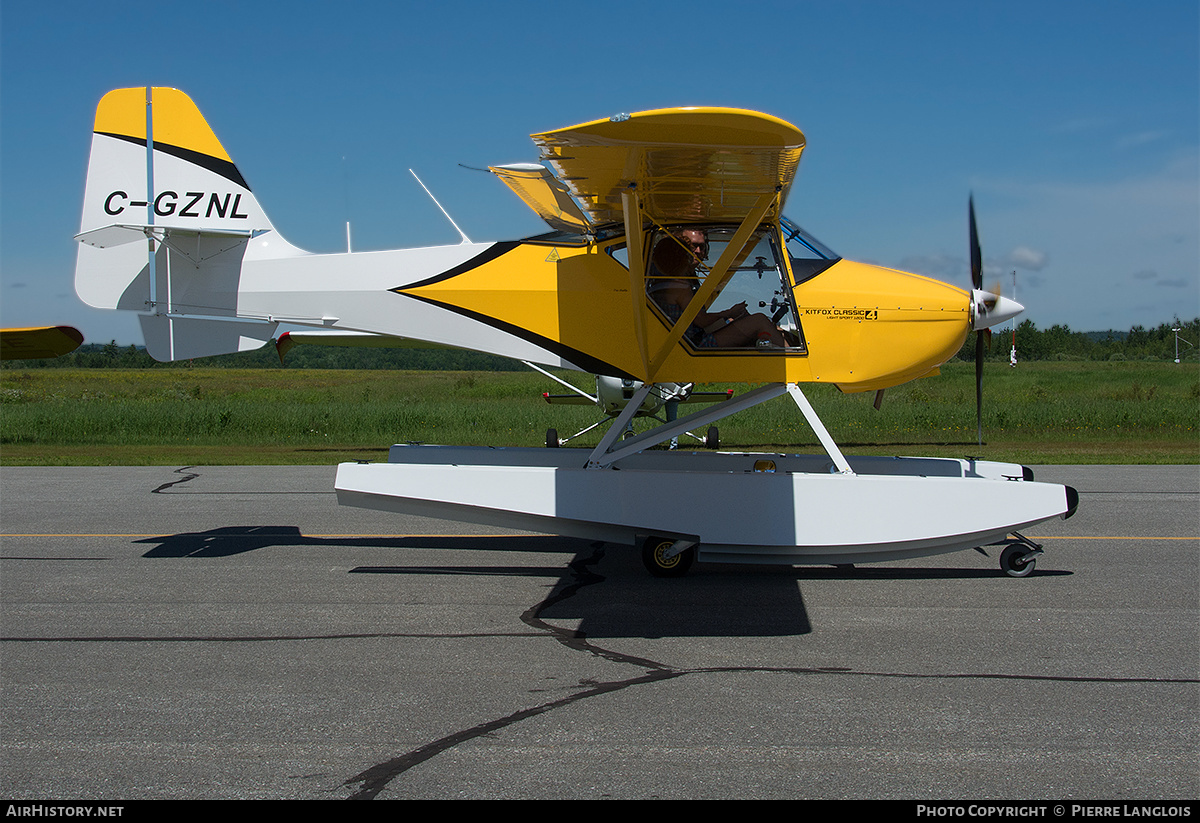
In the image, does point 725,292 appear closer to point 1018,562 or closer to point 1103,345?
point 1018,562

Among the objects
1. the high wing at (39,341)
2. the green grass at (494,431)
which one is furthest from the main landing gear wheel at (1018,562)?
the high wing at (39,341)

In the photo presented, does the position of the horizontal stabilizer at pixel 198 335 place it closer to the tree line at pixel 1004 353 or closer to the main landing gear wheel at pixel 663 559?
the main landing gear wheel at pixel 663 559

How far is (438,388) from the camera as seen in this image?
43.8m

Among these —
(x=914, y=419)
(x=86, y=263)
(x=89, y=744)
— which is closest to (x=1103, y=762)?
(x=89, y=744)

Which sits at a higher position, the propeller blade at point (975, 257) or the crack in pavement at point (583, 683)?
the propeller blade at point (975, 257)

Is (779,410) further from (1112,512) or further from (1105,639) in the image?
(1105,639)

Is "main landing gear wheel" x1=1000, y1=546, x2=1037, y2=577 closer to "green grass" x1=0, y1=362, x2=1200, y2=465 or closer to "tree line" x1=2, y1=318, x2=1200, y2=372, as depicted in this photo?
"green grass" x1=0, y1=362, x2=1200, y2=465

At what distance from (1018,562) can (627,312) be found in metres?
3.63

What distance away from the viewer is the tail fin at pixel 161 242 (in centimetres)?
776

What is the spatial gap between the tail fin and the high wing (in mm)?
885

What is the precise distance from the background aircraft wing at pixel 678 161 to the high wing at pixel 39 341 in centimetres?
536

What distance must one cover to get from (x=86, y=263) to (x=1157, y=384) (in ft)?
136

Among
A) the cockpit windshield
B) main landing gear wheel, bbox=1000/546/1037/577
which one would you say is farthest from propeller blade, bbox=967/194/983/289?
main landing gear wheel, bbox=1000/546/1037/577

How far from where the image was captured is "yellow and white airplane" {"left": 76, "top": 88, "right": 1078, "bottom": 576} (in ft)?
20.8
